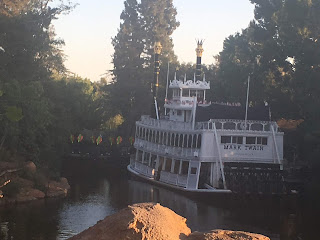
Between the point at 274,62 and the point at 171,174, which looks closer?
the point at 171,174

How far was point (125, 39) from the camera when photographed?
3322 inches

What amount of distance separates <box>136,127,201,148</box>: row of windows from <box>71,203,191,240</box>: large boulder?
2807 cm

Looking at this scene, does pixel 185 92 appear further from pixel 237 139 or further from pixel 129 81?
pixel 129 81

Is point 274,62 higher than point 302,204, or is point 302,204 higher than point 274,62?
point 274,62

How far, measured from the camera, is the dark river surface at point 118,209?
29.5 meters

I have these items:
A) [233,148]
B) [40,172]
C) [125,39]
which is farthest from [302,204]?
[125,39]

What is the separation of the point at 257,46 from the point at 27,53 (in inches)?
1058

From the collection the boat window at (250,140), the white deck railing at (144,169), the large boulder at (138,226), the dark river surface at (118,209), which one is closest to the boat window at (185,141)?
the dark river surface at (118,209)

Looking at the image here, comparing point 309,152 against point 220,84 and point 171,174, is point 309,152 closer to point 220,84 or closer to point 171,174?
point 171,174

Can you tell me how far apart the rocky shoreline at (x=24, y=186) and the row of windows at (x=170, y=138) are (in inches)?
347

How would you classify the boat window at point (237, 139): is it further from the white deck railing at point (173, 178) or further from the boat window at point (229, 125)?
the white deck railing at point (173, 178)

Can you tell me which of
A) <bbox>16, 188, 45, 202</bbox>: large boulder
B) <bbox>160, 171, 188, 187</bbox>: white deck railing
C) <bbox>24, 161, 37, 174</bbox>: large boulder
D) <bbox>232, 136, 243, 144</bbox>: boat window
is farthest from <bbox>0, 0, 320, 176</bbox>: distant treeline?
<bbox>160, 171, 188, 187</bbox>: white deck railing

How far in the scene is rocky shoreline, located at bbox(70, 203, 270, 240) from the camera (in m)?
12.2

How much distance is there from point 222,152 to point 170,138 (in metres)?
5.68
